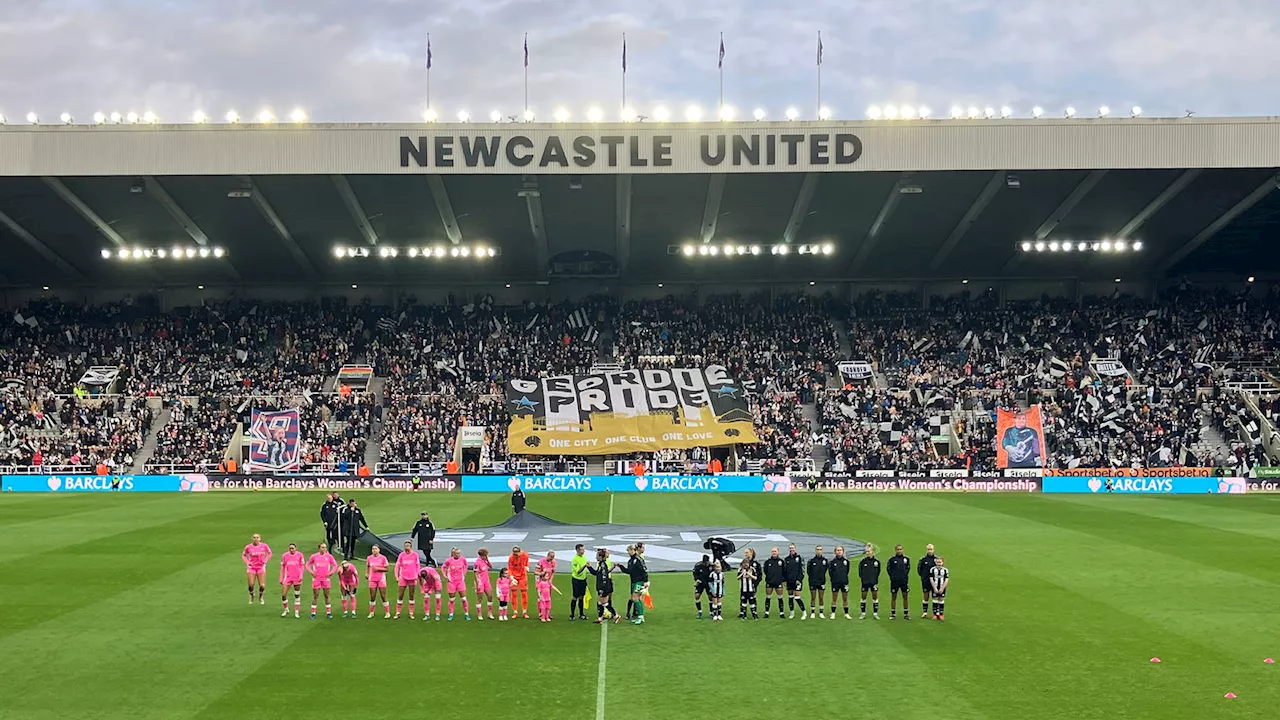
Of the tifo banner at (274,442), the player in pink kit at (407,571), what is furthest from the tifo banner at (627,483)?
the player in pink kit at (407,571)

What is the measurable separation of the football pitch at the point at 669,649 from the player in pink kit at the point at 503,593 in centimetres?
45

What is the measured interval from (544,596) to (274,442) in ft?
127

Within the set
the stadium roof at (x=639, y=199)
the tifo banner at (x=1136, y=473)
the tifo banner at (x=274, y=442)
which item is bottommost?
the tifo banner at (x=1136, y=473)

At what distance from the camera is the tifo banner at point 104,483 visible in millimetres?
50281

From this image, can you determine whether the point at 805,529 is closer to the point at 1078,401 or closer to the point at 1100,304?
the point at 1078,401

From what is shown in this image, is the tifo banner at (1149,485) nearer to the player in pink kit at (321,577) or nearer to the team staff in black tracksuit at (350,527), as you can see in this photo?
the team staff in black tracksuit at (350,527)

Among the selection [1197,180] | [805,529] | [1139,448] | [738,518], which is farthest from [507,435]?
[1197,180]

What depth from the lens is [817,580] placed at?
18781 millimetres

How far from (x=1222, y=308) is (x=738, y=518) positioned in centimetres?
4274

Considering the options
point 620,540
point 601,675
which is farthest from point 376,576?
point 620,540

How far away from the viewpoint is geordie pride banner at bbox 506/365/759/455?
55812 mm

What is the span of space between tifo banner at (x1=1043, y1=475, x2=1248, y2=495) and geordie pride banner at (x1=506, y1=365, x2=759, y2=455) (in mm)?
14634

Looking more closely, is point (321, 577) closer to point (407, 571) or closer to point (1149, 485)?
point (407, 571)

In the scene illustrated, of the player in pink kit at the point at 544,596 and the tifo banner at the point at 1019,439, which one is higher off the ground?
the tifo banner at the point at 1019,439
